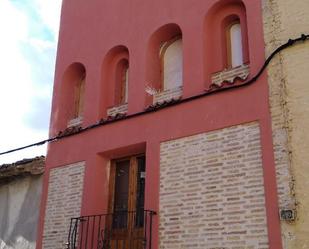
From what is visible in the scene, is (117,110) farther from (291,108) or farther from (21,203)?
(291,108)

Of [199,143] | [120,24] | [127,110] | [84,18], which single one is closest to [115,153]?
[127,110]

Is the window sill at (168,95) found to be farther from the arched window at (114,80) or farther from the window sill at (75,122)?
the window sill at (75,122)

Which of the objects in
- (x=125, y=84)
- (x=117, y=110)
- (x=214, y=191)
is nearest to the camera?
(x=214, y=191)

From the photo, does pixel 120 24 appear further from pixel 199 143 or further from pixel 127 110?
pixel 199 143

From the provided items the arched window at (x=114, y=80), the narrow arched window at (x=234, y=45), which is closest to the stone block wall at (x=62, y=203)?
the arched window at (x=114, y=80)

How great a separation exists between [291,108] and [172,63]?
2755 mm

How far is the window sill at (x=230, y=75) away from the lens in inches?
284

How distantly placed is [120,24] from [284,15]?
3.41 m

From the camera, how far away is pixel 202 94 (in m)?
7.22

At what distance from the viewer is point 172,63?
8453 millimetres

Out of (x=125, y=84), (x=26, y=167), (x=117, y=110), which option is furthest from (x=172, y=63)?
(x=26, y=167)

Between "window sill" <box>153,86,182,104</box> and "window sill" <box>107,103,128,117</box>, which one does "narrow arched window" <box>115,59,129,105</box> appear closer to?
"window sill" <box>107,103,128,117</box>

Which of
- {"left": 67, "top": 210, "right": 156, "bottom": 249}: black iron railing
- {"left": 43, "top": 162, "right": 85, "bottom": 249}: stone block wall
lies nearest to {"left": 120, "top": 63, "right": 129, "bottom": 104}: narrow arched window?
{"left": 43, "top": 162, "right": 85, "bottom": 249}: stone block wall

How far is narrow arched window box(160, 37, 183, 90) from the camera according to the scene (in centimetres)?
827
